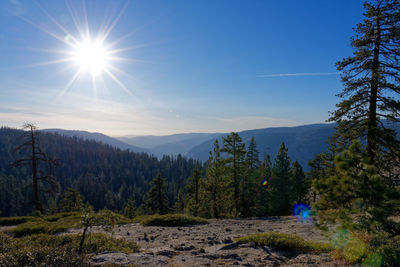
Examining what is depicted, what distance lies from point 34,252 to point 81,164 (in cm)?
21652

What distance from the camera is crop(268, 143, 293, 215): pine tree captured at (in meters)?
27.8

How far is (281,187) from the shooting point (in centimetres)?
2806

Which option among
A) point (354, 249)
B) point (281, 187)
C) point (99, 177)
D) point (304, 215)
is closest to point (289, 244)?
point (354, 249)

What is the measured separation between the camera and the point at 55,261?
17.7 feet

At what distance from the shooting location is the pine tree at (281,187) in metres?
27.8

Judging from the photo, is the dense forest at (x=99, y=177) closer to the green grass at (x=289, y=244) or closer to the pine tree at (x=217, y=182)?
the pine tree at (x=217, y=182)

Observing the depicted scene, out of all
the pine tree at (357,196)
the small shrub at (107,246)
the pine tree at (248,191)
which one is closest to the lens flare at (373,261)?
the pine tree at (357,196)

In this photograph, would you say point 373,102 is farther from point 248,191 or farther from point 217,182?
point 248,191

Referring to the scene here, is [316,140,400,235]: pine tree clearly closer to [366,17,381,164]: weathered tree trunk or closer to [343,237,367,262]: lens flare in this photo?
[343,237,367,262]: lens flare

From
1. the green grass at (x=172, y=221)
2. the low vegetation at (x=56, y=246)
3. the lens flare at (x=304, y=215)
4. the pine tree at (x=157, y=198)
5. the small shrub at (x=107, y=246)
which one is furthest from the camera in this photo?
the pine tree at (x=157, y=198)

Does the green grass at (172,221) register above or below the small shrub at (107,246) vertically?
below

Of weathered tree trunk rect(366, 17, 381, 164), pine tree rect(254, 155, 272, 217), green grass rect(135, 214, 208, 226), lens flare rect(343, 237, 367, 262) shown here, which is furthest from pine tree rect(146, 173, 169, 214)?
lens flare rect(343, 237, 367, 262)

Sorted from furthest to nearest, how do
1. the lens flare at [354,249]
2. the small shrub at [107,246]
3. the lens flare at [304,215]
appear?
Result: the small shrub at [107,246], the lens flare at [304,215], the lens flare at [354,249]

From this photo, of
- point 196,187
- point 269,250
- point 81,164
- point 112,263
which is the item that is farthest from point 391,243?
point 81,164
